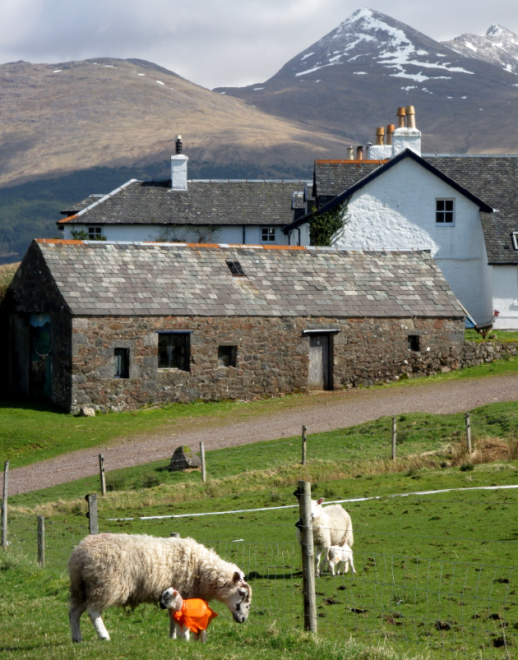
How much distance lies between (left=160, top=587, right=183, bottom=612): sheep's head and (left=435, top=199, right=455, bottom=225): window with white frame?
3946cm

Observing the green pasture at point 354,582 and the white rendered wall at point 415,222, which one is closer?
the green pasture at point 354,582

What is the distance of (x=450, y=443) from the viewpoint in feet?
76.8

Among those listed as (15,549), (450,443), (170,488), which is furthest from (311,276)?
(15,549)

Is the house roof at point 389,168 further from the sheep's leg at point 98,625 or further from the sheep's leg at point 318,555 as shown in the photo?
the sheep's leg at point 98,625

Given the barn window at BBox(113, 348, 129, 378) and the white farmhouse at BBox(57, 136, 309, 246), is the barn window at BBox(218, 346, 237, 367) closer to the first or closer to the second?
Result: the barn window at BBox(113, 348, 129, 378)

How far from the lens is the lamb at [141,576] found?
9.53 meters

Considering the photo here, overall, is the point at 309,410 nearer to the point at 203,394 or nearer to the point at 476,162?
the point at 203,394

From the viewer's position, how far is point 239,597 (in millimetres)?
9688

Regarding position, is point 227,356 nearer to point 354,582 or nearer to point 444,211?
point 444,211

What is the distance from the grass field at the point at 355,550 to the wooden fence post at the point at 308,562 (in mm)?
206

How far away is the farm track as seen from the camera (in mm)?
24734

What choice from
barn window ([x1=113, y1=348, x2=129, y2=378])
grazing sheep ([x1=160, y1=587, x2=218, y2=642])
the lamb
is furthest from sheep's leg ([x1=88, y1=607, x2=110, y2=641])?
barn window ([x1=113, y1=348, x2=129, y2=378])

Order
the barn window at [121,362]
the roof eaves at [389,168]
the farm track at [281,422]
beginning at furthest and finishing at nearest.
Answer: the roof eaves at [389,168] → the barn window at [121,362] → the farm track at [281,422]

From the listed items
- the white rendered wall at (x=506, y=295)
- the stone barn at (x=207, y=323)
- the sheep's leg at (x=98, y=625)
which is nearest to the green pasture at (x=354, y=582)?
the sheep's leg at (x=98, y=625)
